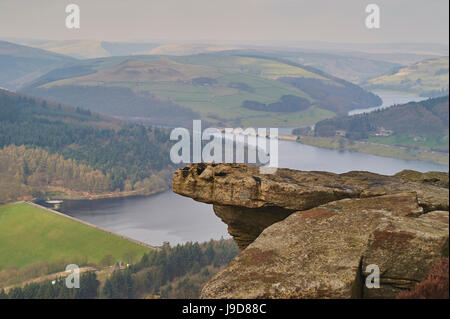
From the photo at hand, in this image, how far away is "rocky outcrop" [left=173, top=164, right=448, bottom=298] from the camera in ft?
44.8

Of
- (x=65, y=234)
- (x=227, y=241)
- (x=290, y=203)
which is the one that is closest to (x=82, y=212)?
(x=65, y=234)

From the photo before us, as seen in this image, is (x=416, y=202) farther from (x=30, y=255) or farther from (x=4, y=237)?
(x=4, y=237)

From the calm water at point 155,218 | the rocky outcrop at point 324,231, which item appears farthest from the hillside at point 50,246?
the rocky outcrop at point 324,231

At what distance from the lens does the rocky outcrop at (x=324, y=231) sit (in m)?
13.6

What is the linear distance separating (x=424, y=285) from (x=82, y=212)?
170770 mm

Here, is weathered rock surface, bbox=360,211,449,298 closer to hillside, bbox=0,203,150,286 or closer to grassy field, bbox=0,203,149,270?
hillside, bbox=0,203,150,286

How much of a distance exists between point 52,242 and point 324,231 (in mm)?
133695

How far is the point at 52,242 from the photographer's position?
13962 centimetres

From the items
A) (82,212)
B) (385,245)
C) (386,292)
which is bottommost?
(82,212)

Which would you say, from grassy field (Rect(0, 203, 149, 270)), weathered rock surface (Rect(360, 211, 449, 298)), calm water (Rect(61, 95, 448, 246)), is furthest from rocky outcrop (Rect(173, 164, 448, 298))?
calm water (Rect(61, 95, 448, 246))

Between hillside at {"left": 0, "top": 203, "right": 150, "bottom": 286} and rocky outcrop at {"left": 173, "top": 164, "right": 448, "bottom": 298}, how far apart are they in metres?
107

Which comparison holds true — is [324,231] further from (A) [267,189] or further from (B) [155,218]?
(B) [155,218]

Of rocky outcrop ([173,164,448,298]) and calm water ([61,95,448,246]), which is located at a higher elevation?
rocky outcrop ([173,164,448,298])

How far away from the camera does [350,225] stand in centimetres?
1559
